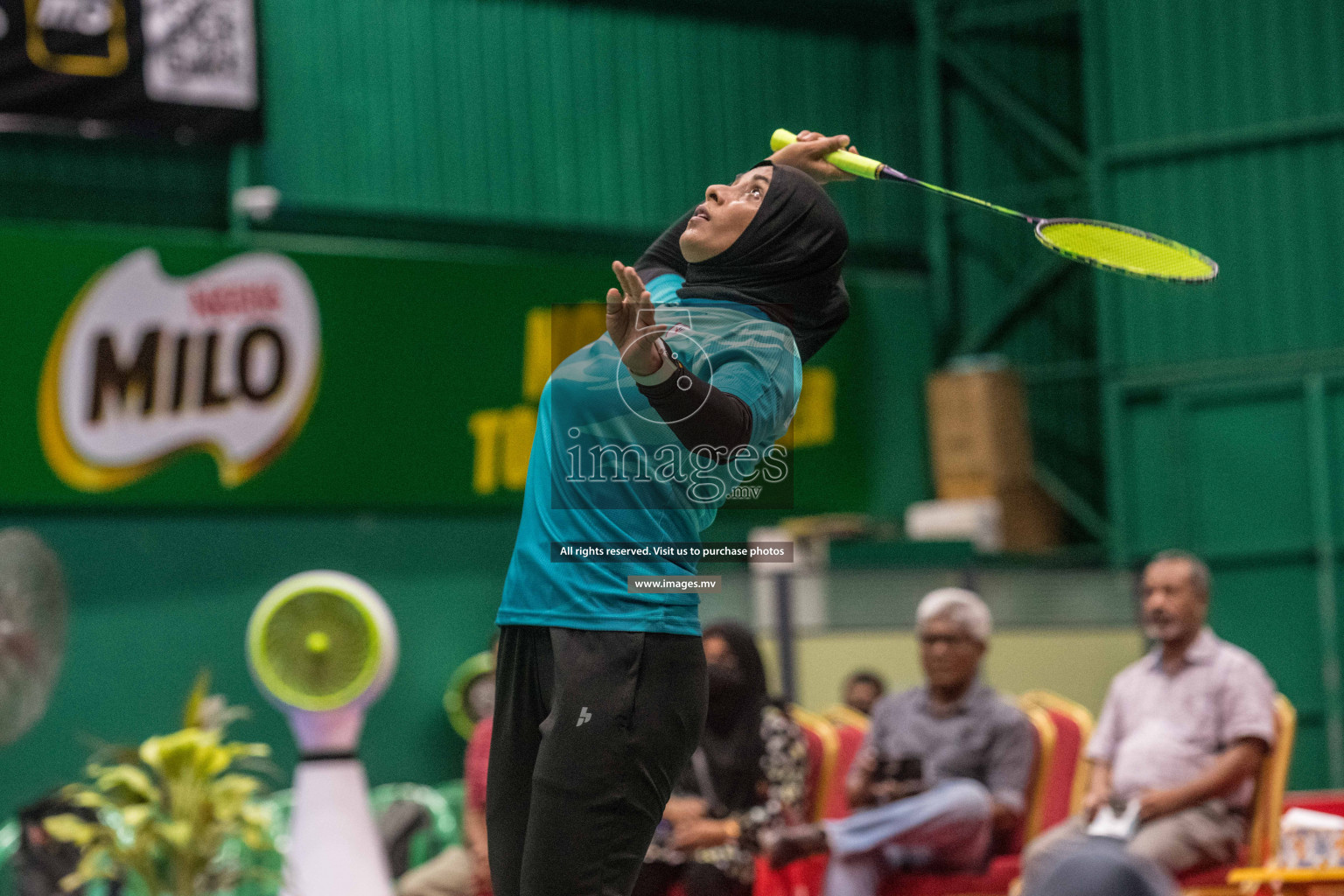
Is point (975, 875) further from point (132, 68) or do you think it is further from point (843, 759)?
point (132, 68)

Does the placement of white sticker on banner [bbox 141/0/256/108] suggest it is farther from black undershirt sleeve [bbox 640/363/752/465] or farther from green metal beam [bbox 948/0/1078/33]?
black undershirt sleeve [bbox 640/363/752/465]

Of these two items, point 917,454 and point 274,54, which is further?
point 917,454

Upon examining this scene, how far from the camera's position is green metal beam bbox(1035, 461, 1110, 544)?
35.5 feet

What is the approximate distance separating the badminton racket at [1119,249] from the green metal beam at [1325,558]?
26.5 feet

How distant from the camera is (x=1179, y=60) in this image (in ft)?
34.7

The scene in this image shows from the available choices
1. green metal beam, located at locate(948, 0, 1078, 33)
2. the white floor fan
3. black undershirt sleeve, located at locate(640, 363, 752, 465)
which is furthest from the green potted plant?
green metal beam, located at locate(948, 0, 1078, 33)

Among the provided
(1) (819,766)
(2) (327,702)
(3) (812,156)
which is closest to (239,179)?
(2) (327,702)

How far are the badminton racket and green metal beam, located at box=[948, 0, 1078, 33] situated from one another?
9.03 m

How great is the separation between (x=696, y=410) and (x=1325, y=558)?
8.95 metres

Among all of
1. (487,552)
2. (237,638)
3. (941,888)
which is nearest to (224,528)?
(237,638)

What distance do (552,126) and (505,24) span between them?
0.63m

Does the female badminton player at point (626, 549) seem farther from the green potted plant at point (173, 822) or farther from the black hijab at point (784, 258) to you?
the green potted plant at point (173, 822)

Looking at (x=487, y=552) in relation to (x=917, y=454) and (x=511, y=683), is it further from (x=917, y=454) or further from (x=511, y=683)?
(x=511, y=683)

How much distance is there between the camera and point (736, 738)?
484cm
